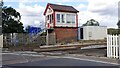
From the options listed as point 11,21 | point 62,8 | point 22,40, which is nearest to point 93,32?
point 62,8

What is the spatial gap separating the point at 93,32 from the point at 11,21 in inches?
886

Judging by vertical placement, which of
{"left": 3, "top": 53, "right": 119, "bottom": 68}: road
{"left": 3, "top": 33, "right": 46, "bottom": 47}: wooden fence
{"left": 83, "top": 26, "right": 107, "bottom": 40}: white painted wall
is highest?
{"left": 83, "top": 26, "right": 107, "bottom": 40}: white painted wall

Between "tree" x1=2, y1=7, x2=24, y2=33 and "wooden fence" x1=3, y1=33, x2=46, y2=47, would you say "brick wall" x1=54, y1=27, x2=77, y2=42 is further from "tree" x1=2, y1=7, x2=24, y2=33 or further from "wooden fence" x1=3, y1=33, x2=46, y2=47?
"tree" x1=2, y1=7, x2=24, y2=33

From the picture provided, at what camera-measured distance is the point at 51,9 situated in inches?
1647

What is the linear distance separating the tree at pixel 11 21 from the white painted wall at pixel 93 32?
19031 millimetres

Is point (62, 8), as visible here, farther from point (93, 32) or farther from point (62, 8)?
point (93, 32)

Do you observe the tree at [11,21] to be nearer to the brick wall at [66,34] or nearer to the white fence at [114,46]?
the brick wall at [66,34]

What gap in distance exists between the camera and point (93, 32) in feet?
149

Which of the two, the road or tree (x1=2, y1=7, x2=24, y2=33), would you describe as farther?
tree (x1=2, y1=7, x2=24, y2=33)

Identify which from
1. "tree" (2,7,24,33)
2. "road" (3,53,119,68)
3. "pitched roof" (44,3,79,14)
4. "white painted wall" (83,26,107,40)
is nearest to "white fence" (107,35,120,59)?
"road" (3,53,119,68)

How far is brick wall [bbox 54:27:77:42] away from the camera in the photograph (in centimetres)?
4166

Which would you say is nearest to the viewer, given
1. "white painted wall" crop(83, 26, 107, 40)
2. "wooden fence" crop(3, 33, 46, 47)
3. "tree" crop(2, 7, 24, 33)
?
"wooden fence" crop(3, 33, 46, 47)

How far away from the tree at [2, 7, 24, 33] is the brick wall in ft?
58.9

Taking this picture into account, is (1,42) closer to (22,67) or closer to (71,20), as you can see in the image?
(71,20)
